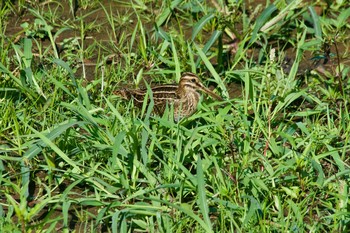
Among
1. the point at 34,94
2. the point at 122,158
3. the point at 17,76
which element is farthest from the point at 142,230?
the point at 17,76

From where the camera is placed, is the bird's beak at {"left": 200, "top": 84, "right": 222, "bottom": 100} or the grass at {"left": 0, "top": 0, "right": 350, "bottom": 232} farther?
the bird's beak at {"left": 200, "top": 84, "right": 222, "bottom": 100}

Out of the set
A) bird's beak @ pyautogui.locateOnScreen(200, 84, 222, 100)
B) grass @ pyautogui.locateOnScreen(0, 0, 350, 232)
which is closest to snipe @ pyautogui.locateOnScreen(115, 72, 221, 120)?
bird's beak @ pyautogui.locateOnScreen(200, 84, 222, 100)

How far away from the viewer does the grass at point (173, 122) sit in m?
7.17

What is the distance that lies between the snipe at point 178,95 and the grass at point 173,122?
13 cm

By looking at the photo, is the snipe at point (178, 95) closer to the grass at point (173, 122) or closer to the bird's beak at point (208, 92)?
the bird's beak at point (208, 92)

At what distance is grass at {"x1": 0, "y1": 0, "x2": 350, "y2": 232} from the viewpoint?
7168mm

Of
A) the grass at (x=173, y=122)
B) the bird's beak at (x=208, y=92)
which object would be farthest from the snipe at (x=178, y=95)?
the grass at (x=173, y=122)

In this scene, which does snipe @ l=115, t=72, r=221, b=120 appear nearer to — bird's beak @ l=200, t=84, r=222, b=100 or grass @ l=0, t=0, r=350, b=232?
bird's beak @ l=200, t=84, r=222, b=100

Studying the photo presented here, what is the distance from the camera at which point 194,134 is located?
748 centimetres

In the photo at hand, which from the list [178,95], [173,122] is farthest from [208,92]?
[173,122]

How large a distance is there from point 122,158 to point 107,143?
24cm

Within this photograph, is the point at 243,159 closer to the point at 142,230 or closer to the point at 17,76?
the point at 142,230

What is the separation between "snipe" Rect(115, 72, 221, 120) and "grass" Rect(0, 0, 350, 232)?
127 millimetres

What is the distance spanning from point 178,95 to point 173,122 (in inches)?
28.7
